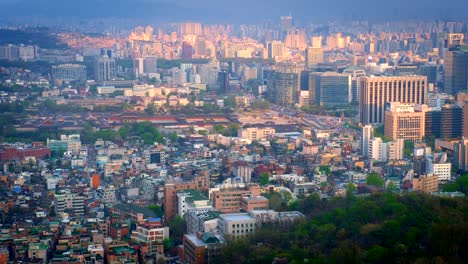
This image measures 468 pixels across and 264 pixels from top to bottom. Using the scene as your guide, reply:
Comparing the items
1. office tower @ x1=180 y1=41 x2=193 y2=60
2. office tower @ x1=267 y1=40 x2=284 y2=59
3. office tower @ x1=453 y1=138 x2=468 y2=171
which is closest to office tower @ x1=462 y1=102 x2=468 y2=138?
office tower @ x1=453 y1=138 x2=468 y2=171

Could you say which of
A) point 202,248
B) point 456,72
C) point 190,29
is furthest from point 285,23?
point 202,248

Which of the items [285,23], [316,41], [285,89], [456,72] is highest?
[285,23]

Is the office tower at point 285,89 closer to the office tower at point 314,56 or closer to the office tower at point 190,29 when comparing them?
the office tower at point 314,56

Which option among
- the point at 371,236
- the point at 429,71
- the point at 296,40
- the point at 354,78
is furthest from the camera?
the point at 296,40

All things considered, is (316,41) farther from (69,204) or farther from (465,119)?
(69,204)

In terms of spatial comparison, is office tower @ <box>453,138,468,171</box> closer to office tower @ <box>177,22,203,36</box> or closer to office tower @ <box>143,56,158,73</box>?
office tower @ <box>143,56,158,73</box>

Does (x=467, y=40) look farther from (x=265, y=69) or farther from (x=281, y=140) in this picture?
(x=281, y=140)
